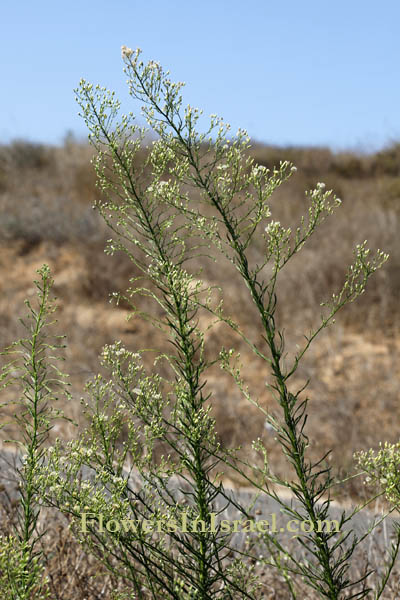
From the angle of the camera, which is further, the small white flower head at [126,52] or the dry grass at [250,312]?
the dry grass at [250,312]

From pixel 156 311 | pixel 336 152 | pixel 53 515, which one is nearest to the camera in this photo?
pixel 53 515

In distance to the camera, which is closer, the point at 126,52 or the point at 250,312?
the point at 126,52

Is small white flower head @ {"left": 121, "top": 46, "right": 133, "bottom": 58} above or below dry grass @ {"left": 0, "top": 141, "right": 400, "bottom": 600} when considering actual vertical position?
below

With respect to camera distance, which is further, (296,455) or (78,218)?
(78,218)

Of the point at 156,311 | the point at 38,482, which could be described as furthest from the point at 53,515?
the point at 156,311

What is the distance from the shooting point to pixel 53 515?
8.29ft

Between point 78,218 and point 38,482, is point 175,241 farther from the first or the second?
point 78,218

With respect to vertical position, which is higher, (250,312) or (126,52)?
(250,312)

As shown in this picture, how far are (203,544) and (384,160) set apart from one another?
1636 cm

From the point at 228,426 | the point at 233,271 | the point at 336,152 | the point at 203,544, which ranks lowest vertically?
the point at 203,544

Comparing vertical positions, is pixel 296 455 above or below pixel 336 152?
below

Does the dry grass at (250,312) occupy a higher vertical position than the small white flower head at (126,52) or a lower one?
higher

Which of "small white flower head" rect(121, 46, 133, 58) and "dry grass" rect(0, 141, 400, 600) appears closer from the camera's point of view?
"small white flower head" rect(121, 46, 133, 58)

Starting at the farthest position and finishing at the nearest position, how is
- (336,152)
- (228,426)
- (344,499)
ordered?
(336,152) < (228,426) < (344,499)
